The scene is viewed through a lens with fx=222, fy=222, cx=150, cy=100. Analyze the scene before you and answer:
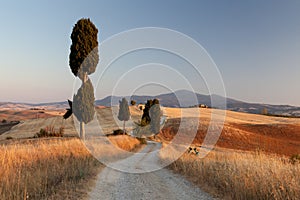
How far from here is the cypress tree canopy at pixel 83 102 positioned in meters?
27.0

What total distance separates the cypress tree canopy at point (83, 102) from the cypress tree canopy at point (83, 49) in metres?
1.34

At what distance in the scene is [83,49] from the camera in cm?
2556

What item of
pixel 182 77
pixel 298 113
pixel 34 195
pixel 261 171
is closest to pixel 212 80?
pixel 182 77

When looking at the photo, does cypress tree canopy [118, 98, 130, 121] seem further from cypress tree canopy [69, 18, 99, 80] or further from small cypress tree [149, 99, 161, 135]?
cypress tree canopy [69, 18, 99, 80]

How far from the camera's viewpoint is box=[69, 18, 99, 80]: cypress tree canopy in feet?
83.5

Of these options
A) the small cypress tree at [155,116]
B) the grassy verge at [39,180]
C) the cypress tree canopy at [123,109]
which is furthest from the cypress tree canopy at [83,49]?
the cypress tree canopy at [123,109]

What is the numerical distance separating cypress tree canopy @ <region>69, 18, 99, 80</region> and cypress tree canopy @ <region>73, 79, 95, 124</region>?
1336mm

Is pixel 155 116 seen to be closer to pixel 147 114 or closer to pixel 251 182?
pixel 147 114

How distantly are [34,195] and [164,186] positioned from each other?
413cm

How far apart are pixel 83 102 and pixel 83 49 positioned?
6.36m

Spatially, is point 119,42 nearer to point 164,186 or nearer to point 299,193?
point 164,186

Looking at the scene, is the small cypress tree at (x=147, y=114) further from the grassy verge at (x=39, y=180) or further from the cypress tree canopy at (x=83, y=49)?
the grassy verge at (x=39, y=180)

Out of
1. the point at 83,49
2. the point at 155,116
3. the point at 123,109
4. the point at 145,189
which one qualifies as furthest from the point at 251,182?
the point at 123,109

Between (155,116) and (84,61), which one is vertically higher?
(84,61)
